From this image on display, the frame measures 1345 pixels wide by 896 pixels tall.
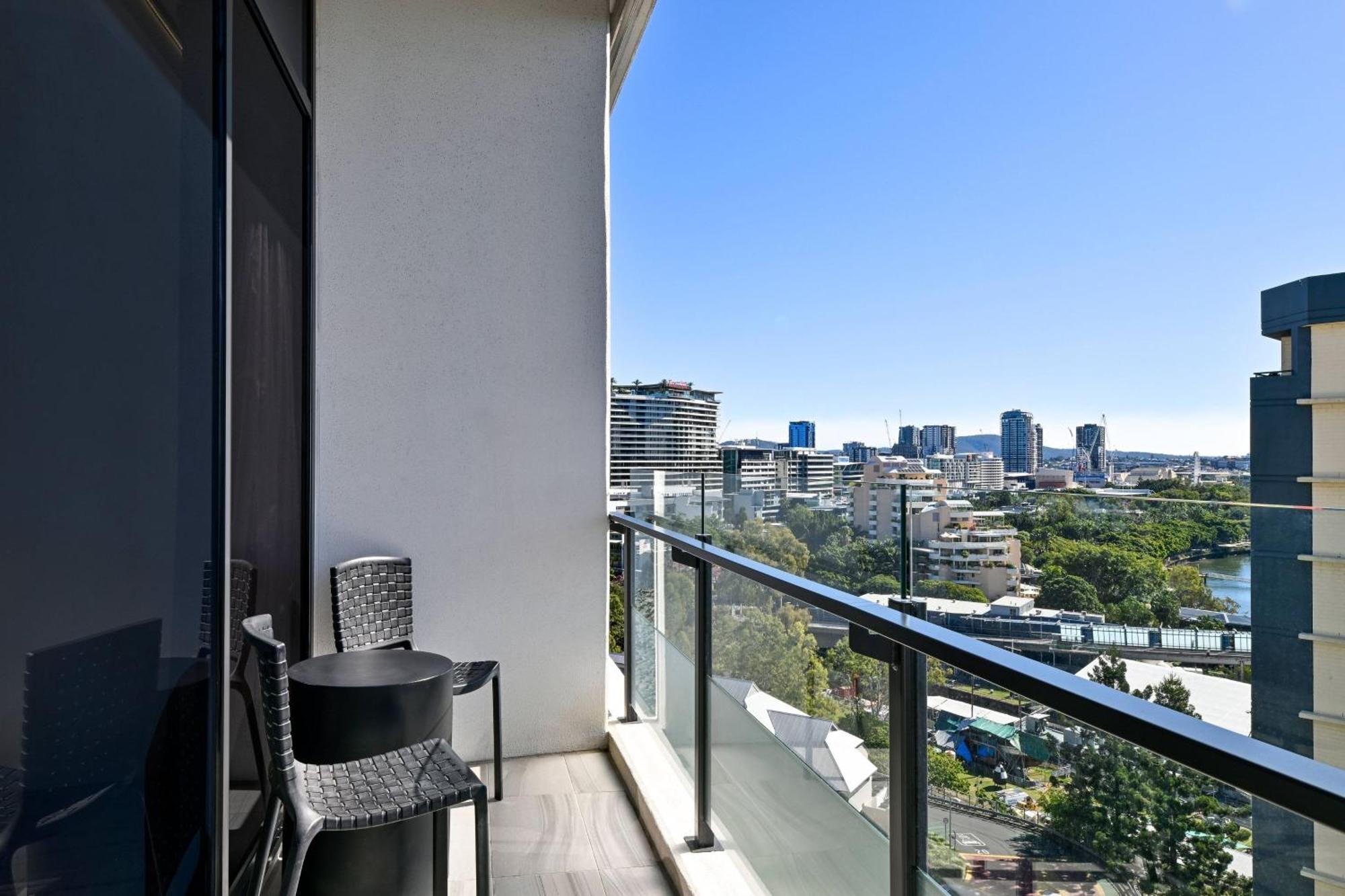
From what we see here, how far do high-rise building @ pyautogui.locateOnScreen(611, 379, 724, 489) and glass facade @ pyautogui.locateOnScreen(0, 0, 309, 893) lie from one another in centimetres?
151

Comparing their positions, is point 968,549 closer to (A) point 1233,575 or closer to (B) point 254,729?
(A) point 1233,575

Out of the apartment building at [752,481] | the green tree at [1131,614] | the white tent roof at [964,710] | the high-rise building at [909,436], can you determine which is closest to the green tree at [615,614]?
the apartment building at [752,481]

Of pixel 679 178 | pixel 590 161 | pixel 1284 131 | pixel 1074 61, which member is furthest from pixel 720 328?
pixel 590 161

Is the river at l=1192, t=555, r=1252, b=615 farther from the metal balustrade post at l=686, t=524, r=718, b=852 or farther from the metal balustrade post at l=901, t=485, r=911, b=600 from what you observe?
the metal balustrade post at l=686, t=524, r=718, b=852

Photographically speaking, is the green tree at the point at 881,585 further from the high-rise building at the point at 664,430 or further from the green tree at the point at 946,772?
the high-rise building at the point at 664,430

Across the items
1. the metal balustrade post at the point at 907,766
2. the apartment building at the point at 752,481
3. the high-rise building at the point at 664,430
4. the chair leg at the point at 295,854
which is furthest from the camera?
the high-rise building at the point at 664,430

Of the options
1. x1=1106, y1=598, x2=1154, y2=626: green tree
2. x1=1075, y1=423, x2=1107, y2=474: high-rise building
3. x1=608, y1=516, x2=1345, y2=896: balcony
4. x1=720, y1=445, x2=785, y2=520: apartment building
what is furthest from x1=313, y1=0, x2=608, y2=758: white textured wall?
x1=1106, y1=598, x2=1154, y2=626: green tree

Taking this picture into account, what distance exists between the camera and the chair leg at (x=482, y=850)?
1592mm

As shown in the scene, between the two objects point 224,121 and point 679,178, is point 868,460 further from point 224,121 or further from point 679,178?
point 679,178

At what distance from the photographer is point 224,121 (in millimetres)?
1675

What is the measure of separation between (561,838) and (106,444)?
1.93 m

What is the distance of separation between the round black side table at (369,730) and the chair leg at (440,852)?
0.56 feet

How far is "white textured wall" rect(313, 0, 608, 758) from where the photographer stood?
3.06m

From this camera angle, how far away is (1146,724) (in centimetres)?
77
